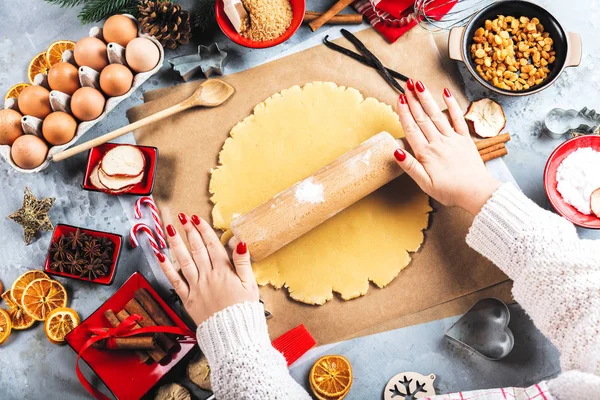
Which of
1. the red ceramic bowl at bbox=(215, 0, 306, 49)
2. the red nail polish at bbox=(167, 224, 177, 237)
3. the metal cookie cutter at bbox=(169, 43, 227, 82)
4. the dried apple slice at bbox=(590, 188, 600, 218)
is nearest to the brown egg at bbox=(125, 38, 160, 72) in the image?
the metal cookie cutter at bbox=(169, 43, 227, 82)

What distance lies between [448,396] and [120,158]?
133cm

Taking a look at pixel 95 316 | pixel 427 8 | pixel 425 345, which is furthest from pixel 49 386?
pixel 427 8

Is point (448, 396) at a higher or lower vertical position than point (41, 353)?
lower

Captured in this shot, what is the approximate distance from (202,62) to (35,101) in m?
0.59

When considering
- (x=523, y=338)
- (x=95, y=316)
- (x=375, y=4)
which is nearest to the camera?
(x=95, y=316)

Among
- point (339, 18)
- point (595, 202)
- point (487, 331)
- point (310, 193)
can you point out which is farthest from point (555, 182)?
point (339, 18)

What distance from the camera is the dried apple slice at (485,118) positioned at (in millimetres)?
1841

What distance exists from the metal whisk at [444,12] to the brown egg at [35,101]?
4.46ft

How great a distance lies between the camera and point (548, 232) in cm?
146

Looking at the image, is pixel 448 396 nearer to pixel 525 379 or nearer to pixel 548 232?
pixel 525 379

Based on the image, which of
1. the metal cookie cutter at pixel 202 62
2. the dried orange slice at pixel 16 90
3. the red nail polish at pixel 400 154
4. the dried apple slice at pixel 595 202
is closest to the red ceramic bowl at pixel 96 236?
the dried orange slice at pixel 16 90

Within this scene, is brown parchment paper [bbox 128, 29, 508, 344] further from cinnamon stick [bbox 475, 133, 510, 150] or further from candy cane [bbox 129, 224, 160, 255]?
cinnamon stick [bbox 475, 133, 510, 150]

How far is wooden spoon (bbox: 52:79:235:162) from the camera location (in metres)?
1.76

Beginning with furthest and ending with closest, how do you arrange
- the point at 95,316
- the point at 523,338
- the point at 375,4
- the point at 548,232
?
1. the point at 375,4
2. the point at 523,338
3. the point at 95,316
4. the point at 548,232
